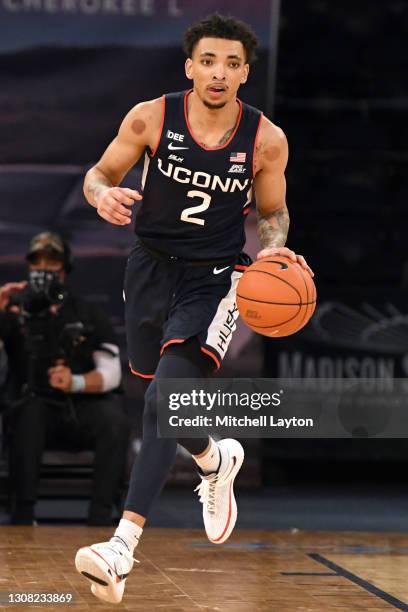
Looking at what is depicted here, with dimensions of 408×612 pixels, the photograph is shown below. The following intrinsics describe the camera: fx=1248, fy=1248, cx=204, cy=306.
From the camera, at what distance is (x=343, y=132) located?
1010 centimetres

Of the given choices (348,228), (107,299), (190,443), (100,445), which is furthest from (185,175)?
(348,228)

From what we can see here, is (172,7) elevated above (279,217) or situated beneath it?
elevated above

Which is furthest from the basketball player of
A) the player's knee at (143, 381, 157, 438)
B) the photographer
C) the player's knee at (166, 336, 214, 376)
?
the photographer

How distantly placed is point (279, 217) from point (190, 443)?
3.15ft

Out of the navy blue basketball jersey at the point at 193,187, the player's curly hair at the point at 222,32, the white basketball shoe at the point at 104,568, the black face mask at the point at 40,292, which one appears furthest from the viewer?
the black face mask at the point at 40,292

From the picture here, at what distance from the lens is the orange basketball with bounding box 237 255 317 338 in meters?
4.50

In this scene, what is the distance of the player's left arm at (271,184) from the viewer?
4.79 metres

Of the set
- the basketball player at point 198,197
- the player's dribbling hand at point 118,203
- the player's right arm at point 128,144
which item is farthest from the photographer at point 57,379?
the player's dribbling hand at point 118,203

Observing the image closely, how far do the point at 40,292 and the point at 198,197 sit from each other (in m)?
2.66

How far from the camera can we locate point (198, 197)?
4.72 meters

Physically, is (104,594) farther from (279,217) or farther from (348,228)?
(348,228)

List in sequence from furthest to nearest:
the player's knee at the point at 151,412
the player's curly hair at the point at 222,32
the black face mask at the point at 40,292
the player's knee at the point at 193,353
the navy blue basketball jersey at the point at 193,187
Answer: the black face mask at the point at 40,292
the navy blue basketball jersey at the point at 193,187
the player's curly hair at the point at 222,32
the player's knee at the point at 193,353
the player's knee at the point at 151,412

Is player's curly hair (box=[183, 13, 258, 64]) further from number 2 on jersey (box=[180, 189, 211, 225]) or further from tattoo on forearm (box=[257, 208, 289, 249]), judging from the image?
tattoo on forearm (box=[257, 208, 289, 249])

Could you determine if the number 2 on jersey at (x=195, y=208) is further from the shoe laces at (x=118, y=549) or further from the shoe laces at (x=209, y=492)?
the shoe laces at (x=118, y=549)
